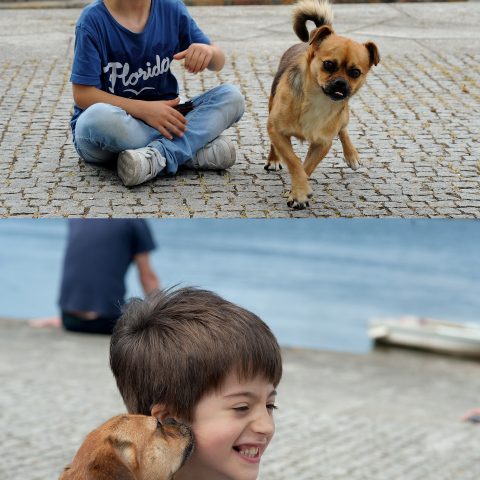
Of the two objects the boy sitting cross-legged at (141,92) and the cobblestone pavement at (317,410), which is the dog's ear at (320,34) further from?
the cobblestone pavement at (317,410)

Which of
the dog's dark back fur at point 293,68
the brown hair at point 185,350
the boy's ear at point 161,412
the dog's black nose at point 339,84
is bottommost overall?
the dog's dark back fur at point 293,68

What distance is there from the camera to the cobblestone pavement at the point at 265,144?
5.55 meters

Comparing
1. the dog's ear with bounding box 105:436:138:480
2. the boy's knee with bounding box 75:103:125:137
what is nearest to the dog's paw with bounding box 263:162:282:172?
the boy's knee with bounding box 75:103:125:137

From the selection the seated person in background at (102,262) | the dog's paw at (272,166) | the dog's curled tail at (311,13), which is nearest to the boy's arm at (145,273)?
the seated person in background at (102,262)

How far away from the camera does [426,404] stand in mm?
8906

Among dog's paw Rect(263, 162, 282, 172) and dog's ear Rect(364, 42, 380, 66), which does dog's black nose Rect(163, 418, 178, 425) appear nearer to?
dog's ear Rect(364, 42, 380, 66)

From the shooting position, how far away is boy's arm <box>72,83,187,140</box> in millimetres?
5484

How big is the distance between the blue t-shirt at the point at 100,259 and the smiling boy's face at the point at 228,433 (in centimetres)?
355

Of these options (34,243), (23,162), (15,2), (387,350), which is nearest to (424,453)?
(23,162)

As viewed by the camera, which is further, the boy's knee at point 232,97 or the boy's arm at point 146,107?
the boy's knee at point 232,97

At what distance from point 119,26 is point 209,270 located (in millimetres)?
9297

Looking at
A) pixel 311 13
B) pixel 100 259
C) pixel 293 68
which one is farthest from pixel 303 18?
pixel 100 259

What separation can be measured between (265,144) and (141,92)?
1264 mm

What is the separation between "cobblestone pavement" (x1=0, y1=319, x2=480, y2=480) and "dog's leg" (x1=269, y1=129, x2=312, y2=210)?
2118mm
